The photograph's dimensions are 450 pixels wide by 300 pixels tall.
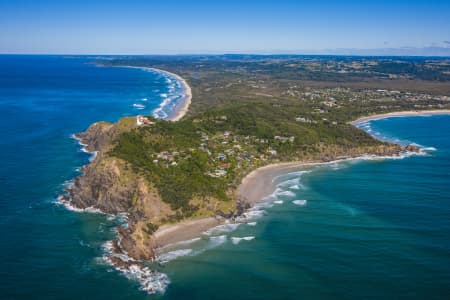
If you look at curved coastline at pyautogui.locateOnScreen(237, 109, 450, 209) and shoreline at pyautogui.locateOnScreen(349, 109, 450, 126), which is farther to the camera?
shoreline at pyautogui.locateOnScreen(349, 109, 450, 126)

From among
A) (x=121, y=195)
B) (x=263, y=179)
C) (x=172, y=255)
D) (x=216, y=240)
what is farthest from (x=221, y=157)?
(x=172, y=255)

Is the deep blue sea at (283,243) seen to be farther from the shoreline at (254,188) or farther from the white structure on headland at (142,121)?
the white structure on headland at (142,121)

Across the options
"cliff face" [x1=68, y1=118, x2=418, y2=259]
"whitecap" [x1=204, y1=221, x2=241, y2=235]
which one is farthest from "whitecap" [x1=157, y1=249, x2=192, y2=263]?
"whitecap" [x1=204, y1=221, x2=241, y2=235]

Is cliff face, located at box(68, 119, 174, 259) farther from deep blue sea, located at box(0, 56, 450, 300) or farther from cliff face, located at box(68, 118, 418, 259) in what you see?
deep blue sea, located at box(0, 56, 450, 300)

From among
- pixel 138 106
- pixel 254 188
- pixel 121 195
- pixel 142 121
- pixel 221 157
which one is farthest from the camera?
pixel 138 106

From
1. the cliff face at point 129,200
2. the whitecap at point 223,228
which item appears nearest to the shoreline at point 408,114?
the cliff face at point 129,200

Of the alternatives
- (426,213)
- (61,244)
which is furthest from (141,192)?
(426,213)

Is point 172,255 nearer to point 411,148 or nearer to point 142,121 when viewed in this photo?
point 142,121

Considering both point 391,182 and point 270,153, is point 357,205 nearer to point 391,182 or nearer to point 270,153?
point 391,182
